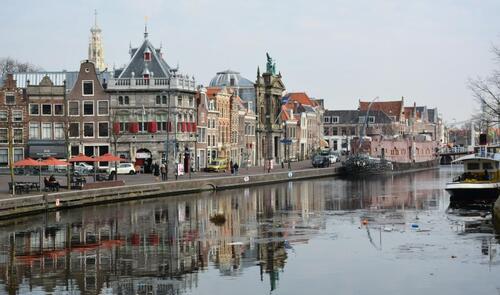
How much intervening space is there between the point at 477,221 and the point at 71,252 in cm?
2642

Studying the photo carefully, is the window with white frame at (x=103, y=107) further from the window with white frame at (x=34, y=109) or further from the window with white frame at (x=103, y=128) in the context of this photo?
the window with white frame at (x=34, y=109)

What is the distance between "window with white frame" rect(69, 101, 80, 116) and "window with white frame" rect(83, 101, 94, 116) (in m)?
0.72

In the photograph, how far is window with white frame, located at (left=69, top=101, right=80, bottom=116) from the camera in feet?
347

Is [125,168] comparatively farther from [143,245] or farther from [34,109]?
[143,245]

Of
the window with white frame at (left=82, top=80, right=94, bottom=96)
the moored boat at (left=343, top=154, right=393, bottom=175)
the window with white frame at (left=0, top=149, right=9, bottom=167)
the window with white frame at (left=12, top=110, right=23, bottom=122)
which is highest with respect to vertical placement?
the window with white frame at (left=82, top=80, right=94, bottom=96)

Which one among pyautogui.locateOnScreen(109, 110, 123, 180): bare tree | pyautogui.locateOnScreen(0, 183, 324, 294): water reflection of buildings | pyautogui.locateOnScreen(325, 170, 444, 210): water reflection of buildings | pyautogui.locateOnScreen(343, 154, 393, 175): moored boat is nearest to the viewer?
pyautogui.locateOnScreen(0, 183, 324, 294): water reflection of buildings

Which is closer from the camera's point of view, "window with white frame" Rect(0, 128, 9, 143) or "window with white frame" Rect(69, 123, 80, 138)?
"window with white frame" Rect(0, 128, 9, 143)

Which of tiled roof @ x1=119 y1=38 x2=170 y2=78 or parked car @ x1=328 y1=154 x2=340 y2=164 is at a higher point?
tiled roof @ x1=119 y1=38 x2=170 y2=78

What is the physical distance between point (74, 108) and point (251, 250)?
65.5 metres

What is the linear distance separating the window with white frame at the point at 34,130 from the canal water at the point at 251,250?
38.2 metres

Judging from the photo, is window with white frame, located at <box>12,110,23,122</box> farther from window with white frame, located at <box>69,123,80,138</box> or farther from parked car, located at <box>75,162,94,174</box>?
parked car, located at <box>75,162,94,174</box>

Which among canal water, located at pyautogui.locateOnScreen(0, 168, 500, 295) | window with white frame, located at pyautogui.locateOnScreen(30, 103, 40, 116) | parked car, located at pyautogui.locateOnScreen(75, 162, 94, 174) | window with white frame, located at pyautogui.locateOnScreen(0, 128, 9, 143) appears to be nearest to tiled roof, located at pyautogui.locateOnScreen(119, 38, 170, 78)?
window with white frame, located at pyautogui.locateOnScreen(30, 103, 40, 116)

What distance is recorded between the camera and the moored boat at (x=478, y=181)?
71062 millimetres

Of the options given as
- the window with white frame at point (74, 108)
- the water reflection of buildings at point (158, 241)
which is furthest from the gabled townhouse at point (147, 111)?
the water reflection of buildings at point (158, 241)
